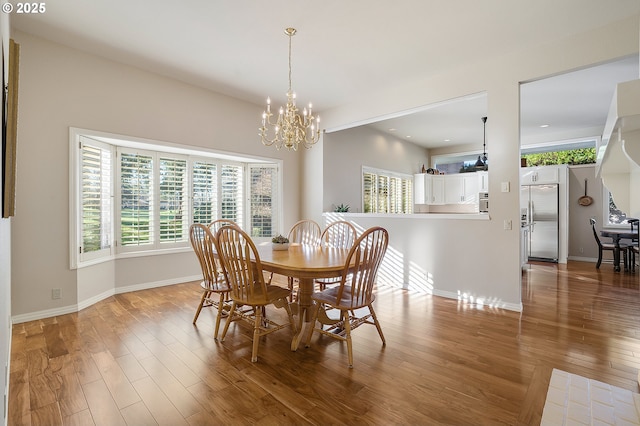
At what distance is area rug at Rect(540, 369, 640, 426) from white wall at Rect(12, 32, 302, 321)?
14.3 ft

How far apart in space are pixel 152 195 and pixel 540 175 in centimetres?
763

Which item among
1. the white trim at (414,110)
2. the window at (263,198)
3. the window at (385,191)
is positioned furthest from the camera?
the window at (385,191)

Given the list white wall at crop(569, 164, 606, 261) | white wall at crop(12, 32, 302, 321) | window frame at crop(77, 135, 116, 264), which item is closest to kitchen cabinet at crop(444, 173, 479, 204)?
white wall at crop(569, 164, 606, 261)

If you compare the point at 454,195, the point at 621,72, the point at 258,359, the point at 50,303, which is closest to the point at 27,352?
the point at 50,303

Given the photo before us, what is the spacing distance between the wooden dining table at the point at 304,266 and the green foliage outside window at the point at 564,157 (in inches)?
263

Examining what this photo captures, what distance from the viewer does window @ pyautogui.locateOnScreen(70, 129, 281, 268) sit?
3.59 metres

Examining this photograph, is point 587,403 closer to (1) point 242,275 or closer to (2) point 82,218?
(1) point 242,275

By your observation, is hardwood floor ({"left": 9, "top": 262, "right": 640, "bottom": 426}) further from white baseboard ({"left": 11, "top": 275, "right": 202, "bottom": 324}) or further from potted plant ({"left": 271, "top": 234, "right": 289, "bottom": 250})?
potted plant ({"left": 271, "top": 234, "right": 289, "bottom": 250})

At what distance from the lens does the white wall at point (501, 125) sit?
118 inches

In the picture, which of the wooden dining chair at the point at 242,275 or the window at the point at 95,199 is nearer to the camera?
the wooden dining chair at the point at 242,275

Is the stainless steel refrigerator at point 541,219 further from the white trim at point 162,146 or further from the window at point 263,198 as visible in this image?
the white trim at point 162,146

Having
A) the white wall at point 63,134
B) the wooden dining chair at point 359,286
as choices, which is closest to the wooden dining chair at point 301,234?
the wooden dining chair at point 359,286

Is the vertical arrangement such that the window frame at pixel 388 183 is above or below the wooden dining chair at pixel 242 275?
above

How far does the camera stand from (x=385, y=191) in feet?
23.4
